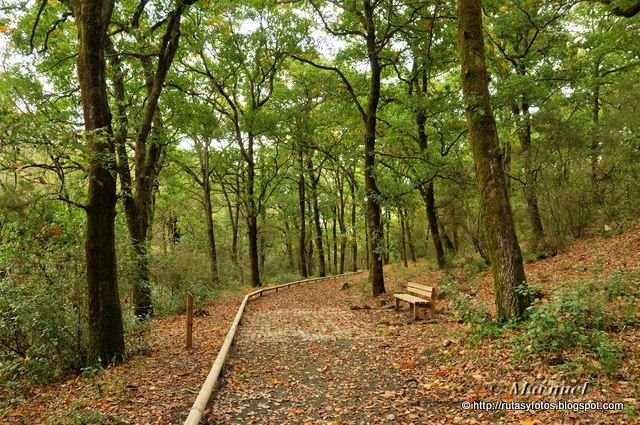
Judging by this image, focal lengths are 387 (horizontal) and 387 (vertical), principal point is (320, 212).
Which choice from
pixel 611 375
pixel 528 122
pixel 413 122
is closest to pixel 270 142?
pixel 413 122

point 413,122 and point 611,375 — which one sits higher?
point 413,122

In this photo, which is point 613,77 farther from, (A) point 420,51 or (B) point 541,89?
(A) point 420,51

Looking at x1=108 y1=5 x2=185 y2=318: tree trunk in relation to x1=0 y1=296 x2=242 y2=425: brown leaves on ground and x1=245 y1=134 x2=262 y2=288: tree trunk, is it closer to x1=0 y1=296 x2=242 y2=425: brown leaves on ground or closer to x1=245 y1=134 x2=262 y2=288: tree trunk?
x1=0 y1=296 x2=242 y2=425: brown leaves on ground

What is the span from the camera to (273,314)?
39.8 feet

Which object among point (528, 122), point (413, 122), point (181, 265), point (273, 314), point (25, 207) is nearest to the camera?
point (25, 207)

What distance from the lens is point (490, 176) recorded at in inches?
252

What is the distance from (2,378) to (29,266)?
1.85m

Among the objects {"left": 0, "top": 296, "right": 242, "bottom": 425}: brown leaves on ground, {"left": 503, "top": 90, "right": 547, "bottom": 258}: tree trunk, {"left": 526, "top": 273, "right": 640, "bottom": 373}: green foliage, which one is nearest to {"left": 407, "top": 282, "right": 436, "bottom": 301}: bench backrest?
{"left": 526, "top": 273, "right": 640, "bottom": 373}: green foliage

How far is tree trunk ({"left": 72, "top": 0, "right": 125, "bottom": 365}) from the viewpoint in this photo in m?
6.54

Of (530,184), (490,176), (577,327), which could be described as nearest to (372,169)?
(530,184)

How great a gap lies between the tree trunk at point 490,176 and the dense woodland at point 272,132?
25 mm

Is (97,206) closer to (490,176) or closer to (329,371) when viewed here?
(329,371)

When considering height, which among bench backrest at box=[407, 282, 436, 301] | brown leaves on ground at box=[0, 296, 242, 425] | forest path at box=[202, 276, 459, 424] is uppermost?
bench backrest at box=[407, 282, 436, 301]

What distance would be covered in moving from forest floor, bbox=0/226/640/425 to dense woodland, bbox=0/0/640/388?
98 centimetres
